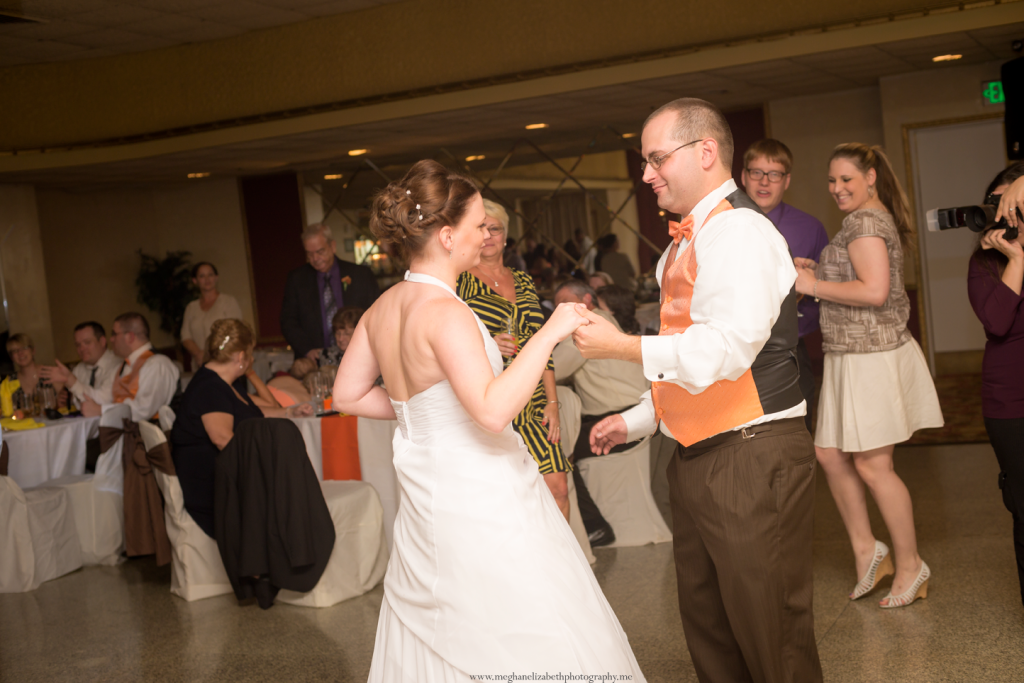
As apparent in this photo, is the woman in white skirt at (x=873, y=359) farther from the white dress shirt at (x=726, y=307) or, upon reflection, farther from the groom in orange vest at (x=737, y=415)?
the white dress shirt at (x=726, y=307)

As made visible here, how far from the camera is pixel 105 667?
11.3 feet

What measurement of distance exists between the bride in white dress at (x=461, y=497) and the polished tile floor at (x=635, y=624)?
3.90ft

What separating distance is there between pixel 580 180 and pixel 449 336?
26.4ft

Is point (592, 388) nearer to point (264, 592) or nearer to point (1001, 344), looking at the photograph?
point (264, 592)

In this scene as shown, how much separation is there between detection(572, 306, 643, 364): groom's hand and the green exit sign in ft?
24.2

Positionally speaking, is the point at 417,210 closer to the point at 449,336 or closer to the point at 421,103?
the point at 449,336

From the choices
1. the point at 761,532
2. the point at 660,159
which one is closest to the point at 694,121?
the point at 660,159

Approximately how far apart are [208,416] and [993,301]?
333 cm

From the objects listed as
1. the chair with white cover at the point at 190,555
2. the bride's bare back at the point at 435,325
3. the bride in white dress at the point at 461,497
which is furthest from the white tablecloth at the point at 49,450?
the bride in white dress at the point at 461,497

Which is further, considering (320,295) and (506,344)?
(320,295)

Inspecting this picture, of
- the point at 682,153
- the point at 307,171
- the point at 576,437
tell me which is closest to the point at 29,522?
the point at 576,437

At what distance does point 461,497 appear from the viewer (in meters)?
1.94

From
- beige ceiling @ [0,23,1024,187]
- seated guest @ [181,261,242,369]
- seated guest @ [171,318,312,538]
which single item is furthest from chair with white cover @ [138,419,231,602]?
beige ceiling @ [0,23,1024,187]

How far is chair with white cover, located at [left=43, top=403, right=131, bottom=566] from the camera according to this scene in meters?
4.90
